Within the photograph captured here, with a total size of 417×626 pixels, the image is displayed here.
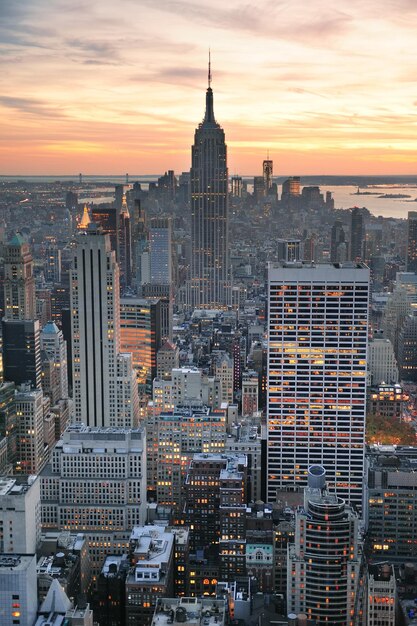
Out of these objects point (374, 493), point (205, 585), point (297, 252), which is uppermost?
point (297, 252)

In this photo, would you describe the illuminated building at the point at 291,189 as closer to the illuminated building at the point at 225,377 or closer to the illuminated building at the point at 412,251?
the illuminated building at the point at 412,251

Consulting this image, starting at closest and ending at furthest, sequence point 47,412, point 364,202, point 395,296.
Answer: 1. point 47,412
2. point 364,202
3. point 395,296

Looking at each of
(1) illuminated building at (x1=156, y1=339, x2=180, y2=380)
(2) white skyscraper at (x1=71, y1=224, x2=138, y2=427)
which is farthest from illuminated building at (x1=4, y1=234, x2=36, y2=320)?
(2) white skyscraper at (x1=71, y1=224, x2=138, y2=427)

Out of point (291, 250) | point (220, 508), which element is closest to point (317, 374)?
point (220, 508)

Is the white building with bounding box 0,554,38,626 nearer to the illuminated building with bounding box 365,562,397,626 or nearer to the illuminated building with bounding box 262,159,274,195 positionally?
the illuminated building with bounding box 365,562,397,626

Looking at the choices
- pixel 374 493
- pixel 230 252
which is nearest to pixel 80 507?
pixel 374 493

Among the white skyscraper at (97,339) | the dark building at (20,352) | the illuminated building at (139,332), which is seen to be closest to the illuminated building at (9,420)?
the white skyscraper at (97,339)

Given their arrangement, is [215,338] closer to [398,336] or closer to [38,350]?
[398,336]
